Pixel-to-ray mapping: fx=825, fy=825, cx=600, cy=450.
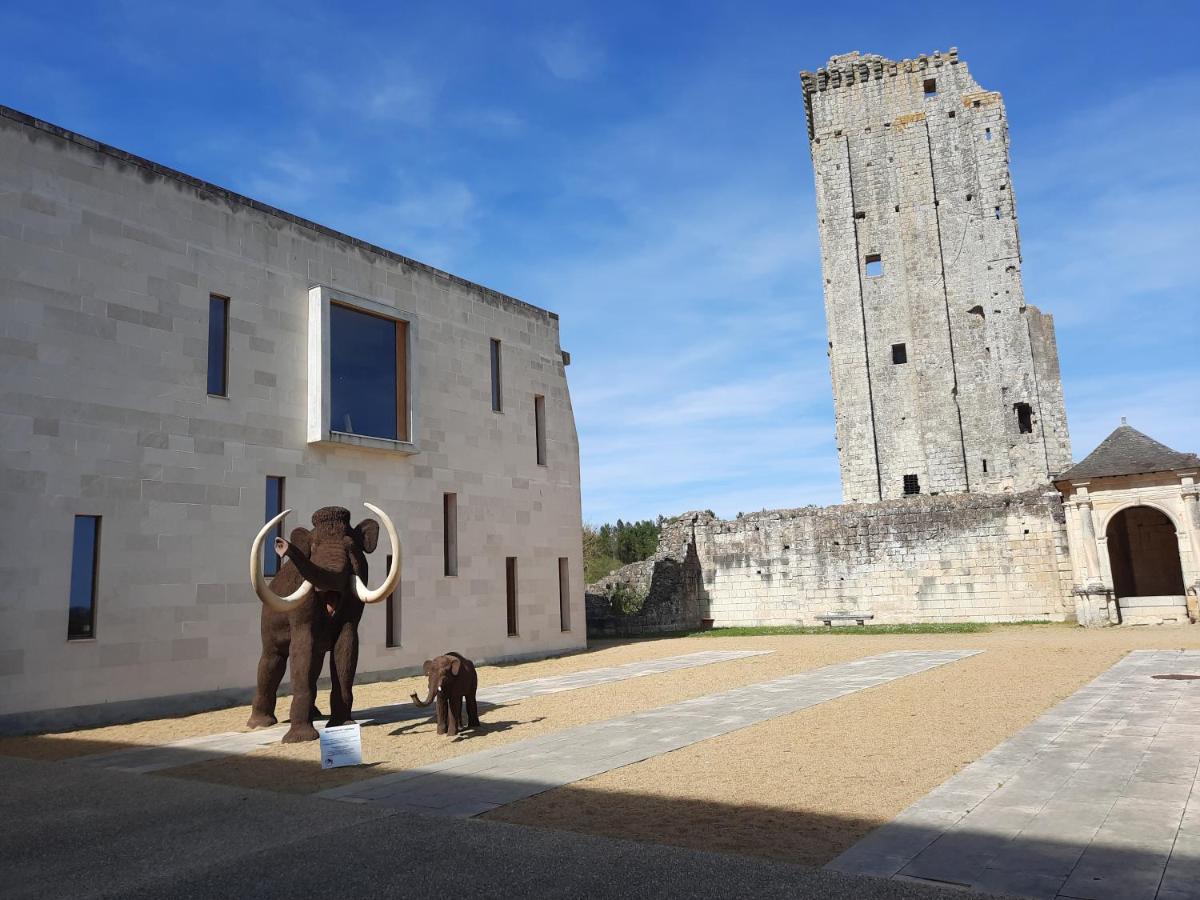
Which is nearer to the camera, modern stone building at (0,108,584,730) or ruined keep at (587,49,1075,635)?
modern stone building at (0,108,584,730)

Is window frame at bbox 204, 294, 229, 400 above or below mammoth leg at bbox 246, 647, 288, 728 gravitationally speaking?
above

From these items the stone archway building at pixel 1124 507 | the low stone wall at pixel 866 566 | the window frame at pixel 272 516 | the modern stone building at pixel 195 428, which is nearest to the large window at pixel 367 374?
the modern stone building at pixel 195 428

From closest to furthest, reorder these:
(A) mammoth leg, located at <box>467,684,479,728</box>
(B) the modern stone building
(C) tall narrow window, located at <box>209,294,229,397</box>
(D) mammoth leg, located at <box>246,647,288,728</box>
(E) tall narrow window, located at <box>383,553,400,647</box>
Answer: (A) mammoth leg, located at <box>467,684,479,728</box> → (D) mammoth leg, located at <box>246,647,288,728</box> → (B) the modern stone building → (C) tall narrow window, located at <box>209,294,229,397</box> → (E) tall narrow window, located at <box>383,553,400,647</box>

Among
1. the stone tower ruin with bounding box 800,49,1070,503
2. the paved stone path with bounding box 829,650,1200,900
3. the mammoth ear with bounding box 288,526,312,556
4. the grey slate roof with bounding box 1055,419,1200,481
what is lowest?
the paved stone path with bounding box 829,650,1200,900

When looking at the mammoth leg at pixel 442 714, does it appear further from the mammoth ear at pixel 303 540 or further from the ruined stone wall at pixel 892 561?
the ruined stone wall at pixel 892 561

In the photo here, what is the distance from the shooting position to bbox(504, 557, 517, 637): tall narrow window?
17.8m

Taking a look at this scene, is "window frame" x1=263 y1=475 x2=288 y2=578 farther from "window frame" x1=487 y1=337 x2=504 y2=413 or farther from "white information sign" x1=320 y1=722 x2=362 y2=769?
"white information sign" x1=320 y1=722 x2=362 y2=769

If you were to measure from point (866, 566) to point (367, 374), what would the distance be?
15.6 m

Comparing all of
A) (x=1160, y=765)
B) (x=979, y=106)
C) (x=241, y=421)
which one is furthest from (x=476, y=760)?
(x=979, y=106)

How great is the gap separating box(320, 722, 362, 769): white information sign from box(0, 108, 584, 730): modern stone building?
212 inches

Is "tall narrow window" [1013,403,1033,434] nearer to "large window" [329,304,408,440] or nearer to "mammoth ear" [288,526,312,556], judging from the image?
"large window" [329,304,408,440]

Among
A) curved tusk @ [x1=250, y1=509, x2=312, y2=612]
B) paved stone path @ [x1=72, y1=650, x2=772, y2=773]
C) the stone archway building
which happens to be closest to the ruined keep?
the stone archway building

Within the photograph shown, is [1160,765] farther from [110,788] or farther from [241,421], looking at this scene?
[241,421]

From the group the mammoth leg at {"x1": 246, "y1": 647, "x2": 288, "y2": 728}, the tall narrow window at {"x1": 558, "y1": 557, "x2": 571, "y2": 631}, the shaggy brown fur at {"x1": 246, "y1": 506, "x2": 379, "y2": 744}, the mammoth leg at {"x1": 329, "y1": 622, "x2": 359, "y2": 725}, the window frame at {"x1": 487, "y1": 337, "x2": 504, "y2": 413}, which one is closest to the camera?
the shaggy brown fur at {"x1": 246, "y1": 506, "x2": 379, "y2": 744}
